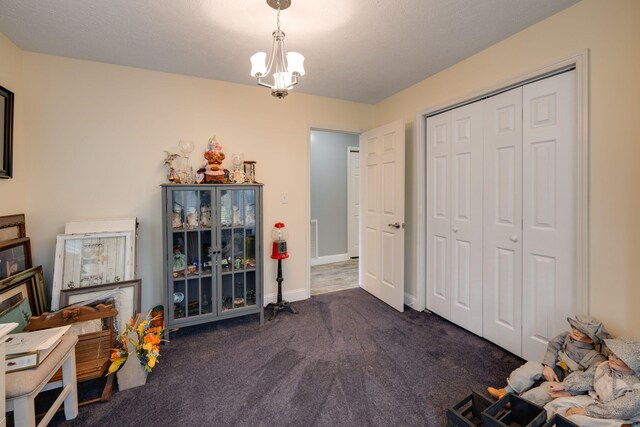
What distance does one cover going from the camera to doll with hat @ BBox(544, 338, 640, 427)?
124cm

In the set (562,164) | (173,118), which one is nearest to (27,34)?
(173,118)

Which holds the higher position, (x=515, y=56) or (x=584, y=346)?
(x=515, y=56)

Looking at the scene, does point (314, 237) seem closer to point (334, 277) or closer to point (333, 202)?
point (333, 202)

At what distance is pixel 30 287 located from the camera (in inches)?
85.0

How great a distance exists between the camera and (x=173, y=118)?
2783mm

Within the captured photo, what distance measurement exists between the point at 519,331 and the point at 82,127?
13.0 ft

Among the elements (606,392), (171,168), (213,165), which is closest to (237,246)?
(213,165)

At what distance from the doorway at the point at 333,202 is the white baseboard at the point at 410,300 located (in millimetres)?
1558

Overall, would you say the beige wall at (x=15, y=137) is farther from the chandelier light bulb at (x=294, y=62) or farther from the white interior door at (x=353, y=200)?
the white interior door at (x=353, y=200)

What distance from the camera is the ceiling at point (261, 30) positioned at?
1.78 metres

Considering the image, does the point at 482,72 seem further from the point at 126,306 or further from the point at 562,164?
the point at 126,306

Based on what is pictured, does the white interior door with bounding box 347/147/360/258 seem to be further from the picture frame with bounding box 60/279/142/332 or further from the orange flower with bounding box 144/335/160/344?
the orange flower with bounding box 144/335/160/344

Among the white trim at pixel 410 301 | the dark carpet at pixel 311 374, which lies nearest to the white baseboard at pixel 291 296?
the dark carpet at pixel 311 374

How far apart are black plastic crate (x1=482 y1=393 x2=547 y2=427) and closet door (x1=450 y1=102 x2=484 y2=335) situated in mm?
1080
